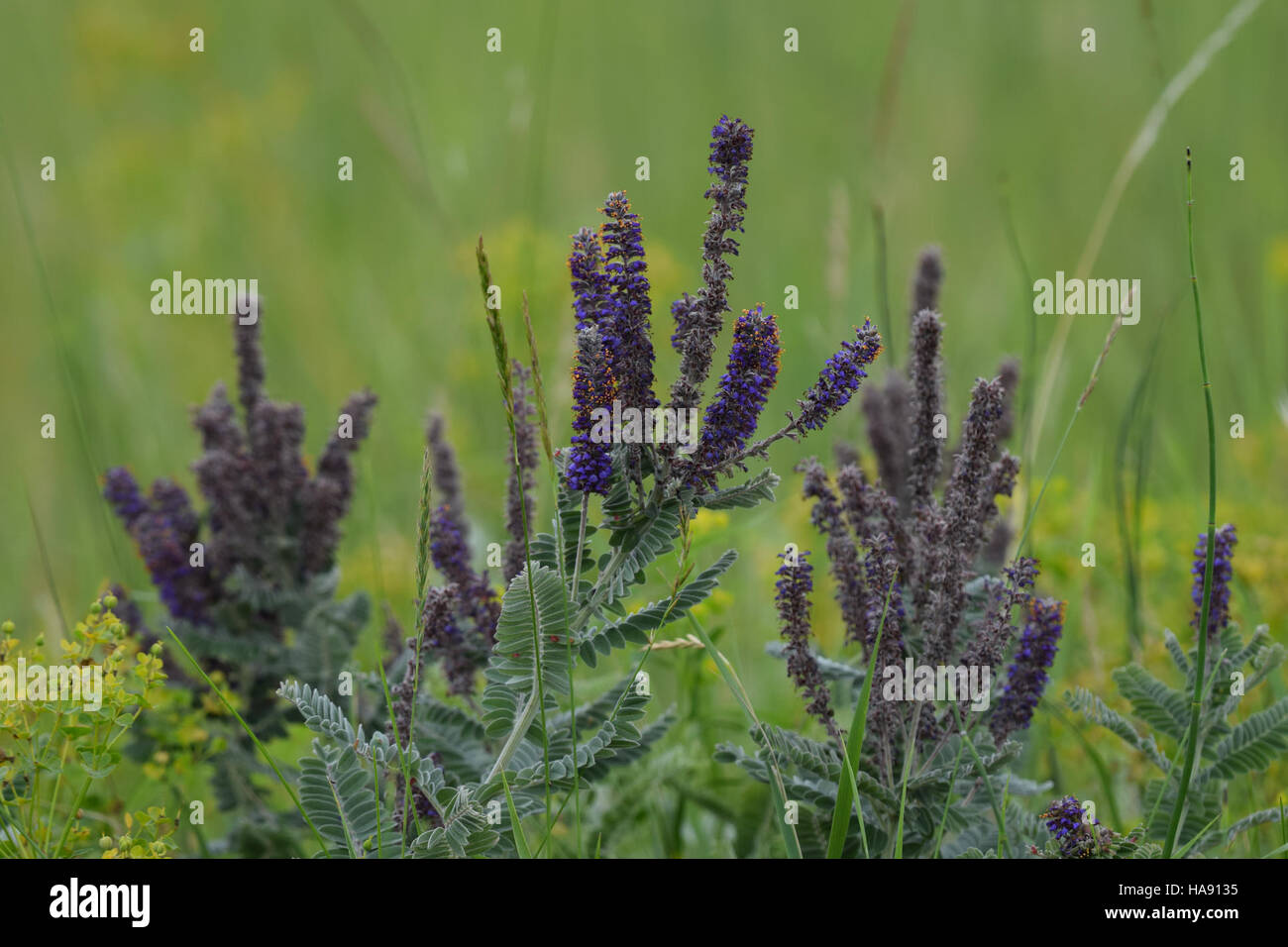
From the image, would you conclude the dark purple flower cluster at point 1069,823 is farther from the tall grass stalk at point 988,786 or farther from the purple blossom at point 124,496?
the purple blossom at point 124,496

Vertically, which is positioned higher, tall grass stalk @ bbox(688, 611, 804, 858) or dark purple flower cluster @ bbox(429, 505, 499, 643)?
dark purple flower cluster @ bbox(429, 505, 499, 643)

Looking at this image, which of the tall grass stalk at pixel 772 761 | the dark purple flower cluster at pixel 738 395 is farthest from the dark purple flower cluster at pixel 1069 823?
the dark purple flower cluster at pixel 738 395

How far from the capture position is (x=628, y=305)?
1721 mm

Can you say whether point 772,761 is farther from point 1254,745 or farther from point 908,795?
point 1254,745

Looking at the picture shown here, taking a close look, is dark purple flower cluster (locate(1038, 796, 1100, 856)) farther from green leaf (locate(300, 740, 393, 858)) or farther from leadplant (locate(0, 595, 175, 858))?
leadplant (locate(0, 595, 175, 858))

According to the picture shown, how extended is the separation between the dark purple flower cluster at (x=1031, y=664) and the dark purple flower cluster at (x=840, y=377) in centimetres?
55

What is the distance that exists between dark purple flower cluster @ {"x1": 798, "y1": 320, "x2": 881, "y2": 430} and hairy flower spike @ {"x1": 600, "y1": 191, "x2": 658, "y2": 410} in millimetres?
246

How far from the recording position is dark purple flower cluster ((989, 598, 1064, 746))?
1.96 metres

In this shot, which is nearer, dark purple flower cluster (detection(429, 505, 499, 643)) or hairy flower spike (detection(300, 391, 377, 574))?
dark purple flower cluster (detection(429, 505, 499, 643))


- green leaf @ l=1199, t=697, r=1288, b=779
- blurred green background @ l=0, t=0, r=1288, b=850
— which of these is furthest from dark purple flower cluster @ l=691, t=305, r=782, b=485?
blurred green background @ l=0, t=0, r=1288, b=850

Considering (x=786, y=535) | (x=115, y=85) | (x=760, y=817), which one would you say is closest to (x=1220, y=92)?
(x=786, y=535)

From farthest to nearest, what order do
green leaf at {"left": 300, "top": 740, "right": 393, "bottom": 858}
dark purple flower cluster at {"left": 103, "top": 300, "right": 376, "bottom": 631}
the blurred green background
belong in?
the blurred green background, dark purple flower cluster at {"left": 103, "top": 300, "right": 376, "bottom": 631}, green leaf at {"left": 300, "top": 740, "right": 393, "bottom": 858}

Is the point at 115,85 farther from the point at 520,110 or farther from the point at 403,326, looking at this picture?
the point at 520,110

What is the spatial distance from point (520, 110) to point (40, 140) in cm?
542
